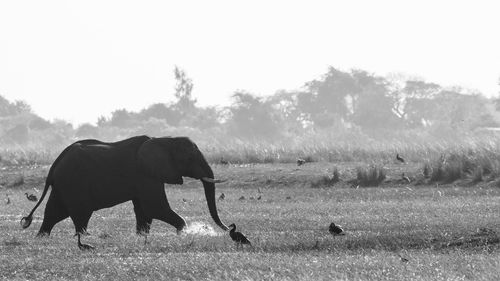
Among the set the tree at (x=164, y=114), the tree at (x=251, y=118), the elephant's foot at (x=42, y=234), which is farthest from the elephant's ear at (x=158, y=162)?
the tree at (x=164, y=114)

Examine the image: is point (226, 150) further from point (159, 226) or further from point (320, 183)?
point (159, 226)

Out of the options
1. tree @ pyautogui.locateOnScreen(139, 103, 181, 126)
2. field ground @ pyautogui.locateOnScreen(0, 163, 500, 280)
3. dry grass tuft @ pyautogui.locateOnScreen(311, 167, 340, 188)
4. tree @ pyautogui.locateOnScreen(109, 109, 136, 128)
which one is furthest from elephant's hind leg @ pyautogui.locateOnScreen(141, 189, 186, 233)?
tree @ pyautogui.locateOnScreen(109, 109, 136, 128)

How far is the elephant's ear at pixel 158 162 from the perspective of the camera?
71.8ft

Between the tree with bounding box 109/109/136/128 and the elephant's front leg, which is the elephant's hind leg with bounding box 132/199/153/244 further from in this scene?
the tree with bounding box 109/109/136/128

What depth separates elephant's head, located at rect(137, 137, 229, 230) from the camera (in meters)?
22.1

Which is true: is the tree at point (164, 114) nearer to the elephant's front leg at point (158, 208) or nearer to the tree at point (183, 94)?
the tree at point (183, 94)

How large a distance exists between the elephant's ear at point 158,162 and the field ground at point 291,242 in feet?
3.40

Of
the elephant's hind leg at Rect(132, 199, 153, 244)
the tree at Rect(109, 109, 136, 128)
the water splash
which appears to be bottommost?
the tree at Rect(109, 109, 136, 128)

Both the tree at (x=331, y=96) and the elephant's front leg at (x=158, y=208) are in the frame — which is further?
the tree at (x=331, y=96)

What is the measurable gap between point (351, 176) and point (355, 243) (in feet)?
71.0

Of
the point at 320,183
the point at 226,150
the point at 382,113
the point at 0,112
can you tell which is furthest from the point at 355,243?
the point at 0,112

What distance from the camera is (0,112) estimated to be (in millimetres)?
163500

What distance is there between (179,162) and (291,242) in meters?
4.36

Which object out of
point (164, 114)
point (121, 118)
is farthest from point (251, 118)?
point (121, 118)
